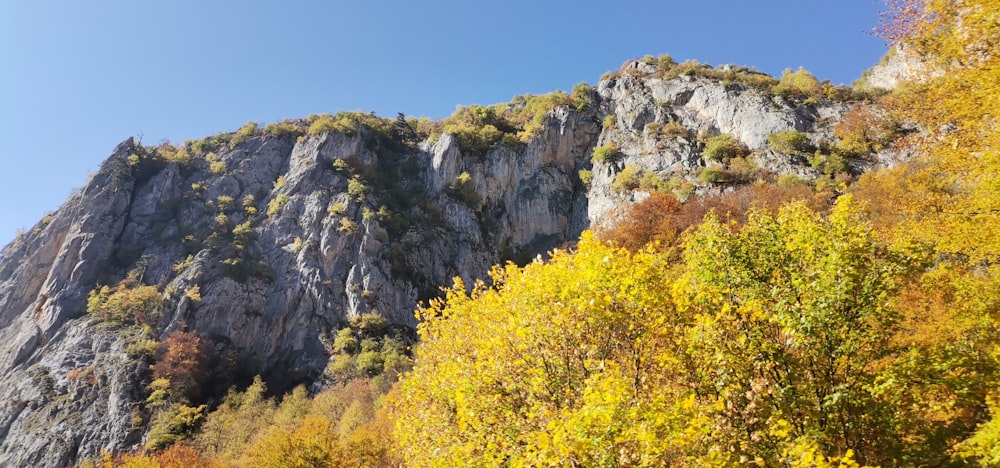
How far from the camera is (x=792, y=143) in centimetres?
4603

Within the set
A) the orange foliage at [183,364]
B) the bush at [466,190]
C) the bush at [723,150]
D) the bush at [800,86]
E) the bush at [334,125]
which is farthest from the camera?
the bush at [334,125]

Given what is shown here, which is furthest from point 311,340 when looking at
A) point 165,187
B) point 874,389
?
point 874,389

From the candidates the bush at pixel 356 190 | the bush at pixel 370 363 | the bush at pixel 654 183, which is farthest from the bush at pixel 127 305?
the bush at pixel 654 183

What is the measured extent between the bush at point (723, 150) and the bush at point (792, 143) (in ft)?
10.2

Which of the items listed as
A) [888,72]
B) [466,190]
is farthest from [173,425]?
[888,72]

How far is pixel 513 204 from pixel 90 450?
47.3 m

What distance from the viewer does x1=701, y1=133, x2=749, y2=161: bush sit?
48.3 meters

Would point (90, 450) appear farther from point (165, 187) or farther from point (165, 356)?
point (165, 187)

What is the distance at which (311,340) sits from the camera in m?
48.2

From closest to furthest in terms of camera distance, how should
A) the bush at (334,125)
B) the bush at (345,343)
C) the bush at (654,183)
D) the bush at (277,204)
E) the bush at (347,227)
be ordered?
the bush at (345,343) < the bush at (654,183) < the bush at (347,227) < the bush at (277,204) < the bush at (334,125)

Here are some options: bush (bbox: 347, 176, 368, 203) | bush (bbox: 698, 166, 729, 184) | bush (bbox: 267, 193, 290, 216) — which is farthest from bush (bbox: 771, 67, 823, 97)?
bush (bbox: 267, 193, 290, 216)

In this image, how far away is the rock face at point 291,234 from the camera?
4291cm

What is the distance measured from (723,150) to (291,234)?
5021 centimetres

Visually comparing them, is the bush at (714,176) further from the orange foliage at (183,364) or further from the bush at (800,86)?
the orange foliage at (183,364)
